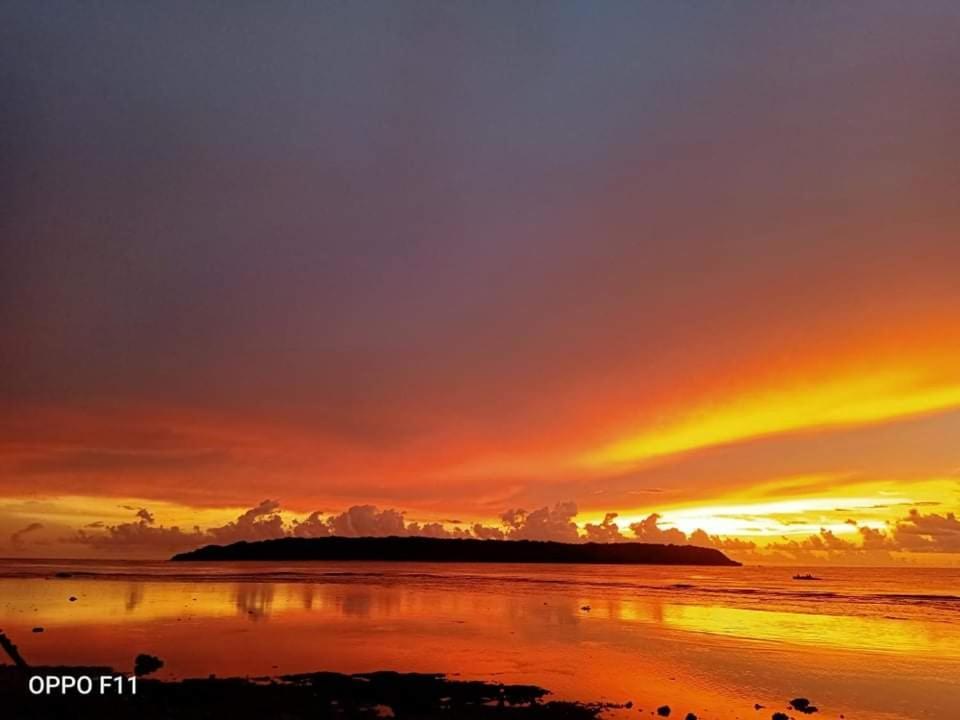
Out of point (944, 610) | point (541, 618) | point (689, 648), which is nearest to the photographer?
point (689, 648)

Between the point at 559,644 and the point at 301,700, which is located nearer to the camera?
the point at 301,700

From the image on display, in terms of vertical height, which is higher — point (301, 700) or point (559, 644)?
point (301, 700)

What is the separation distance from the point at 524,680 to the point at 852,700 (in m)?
14.0

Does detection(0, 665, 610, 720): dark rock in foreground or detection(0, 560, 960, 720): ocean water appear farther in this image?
detection(0, 560, 960, 720): ocean water

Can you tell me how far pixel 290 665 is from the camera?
3509cm

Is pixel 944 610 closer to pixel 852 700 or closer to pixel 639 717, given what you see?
pixel 852 700

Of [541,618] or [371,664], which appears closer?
[371,664]

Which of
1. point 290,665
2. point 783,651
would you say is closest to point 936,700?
point 783,651

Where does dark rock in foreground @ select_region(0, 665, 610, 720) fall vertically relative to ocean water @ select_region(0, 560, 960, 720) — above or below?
above

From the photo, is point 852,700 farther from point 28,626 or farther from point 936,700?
point 28,626

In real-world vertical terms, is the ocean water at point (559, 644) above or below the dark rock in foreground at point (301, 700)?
below

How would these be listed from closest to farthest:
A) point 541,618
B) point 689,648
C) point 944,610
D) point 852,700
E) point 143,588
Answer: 1. point 852,700
2. point 689,648
3. point 541,618
4. point 944,610
5. point 143,588

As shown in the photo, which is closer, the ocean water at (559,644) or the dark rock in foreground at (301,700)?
the dark rock in foreground at (301,700)

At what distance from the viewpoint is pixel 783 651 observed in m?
45.8
